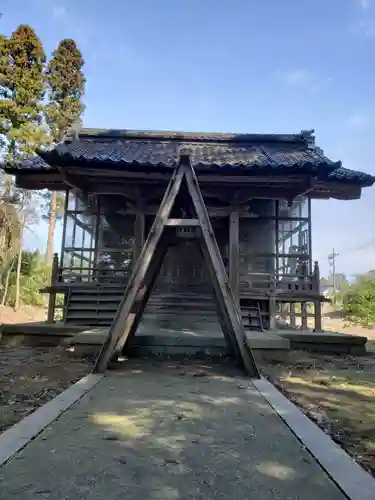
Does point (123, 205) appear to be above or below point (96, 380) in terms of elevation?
above

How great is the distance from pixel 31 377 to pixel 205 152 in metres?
7.16

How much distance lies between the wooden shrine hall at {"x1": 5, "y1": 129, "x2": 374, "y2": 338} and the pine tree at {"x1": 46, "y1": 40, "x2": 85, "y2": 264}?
1341cm

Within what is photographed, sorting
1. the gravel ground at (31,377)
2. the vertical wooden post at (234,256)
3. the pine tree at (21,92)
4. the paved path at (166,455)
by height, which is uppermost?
the pine tree at (21,92)

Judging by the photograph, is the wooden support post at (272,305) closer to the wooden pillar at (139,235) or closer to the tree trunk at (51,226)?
the wooden pillar at (139,235)

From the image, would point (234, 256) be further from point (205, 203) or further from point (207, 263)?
point (207, 263)

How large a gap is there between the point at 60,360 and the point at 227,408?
370 cm

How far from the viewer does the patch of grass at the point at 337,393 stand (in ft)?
9.66

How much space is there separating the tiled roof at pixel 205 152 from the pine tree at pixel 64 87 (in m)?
Result: 13.1

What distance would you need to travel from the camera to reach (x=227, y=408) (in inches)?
135

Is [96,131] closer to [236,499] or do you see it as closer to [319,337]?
[319,337]

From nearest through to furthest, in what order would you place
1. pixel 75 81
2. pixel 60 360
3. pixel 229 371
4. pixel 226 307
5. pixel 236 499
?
pixel 236 499
pixel 226 307
pixel 229 371
pixel 60 360
pixel 75 81

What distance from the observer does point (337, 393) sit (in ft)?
15.0

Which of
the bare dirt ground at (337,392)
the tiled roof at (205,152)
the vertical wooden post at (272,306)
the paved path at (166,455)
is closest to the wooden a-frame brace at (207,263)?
the bare dirt ground at (337,392)

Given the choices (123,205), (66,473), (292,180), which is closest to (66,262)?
(123,205)
